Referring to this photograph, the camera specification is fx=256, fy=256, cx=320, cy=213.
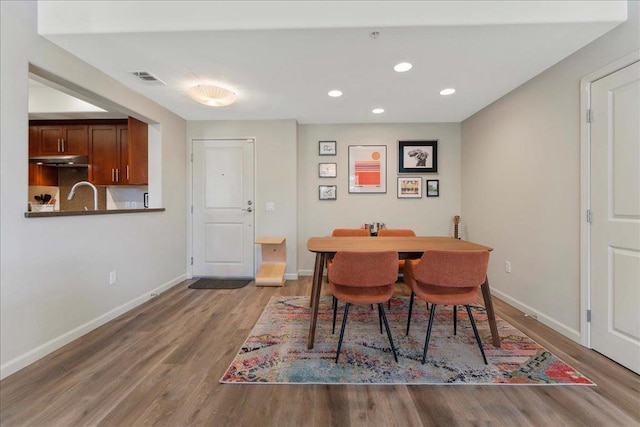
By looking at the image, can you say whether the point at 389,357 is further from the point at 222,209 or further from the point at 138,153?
the point at 138,153

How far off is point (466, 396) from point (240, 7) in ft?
9.58

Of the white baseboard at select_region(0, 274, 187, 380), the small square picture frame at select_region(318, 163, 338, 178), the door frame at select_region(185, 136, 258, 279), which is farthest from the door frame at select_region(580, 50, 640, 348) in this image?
the white baseboard at select_region(0, 274, 187, 380)

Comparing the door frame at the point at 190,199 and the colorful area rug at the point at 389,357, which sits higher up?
the door frame at the point at 190,199

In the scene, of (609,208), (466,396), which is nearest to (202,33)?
(466,396)

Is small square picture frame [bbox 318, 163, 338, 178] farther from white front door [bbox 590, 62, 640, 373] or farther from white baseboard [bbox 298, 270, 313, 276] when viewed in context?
white front door [bbox 590, 62, 640, 373]

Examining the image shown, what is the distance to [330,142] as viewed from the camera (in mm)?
4094

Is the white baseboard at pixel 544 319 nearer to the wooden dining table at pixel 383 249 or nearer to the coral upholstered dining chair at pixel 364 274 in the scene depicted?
the wooden dining table at pixel 383 249

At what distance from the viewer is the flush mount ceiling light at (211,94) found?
252cm

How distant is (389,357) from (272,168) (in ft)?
9.58

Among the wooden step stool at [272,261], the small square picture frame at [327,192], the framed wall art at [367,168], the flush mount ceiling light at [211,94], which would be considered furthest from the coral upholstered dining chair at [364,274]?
the framed wall art at [367,168]

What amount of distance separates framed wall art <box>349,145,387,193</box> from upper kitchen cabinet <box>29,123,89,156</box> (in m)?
3.90

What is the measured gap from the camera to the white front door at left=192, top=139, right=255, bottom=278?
12.9ft

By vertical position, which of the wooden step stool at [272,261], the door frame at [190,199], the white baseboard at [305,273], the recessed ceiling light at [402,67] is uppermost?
the recessed ceiling light at [402,67]

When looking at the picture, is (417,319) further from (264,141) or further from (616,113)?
(264,141)
